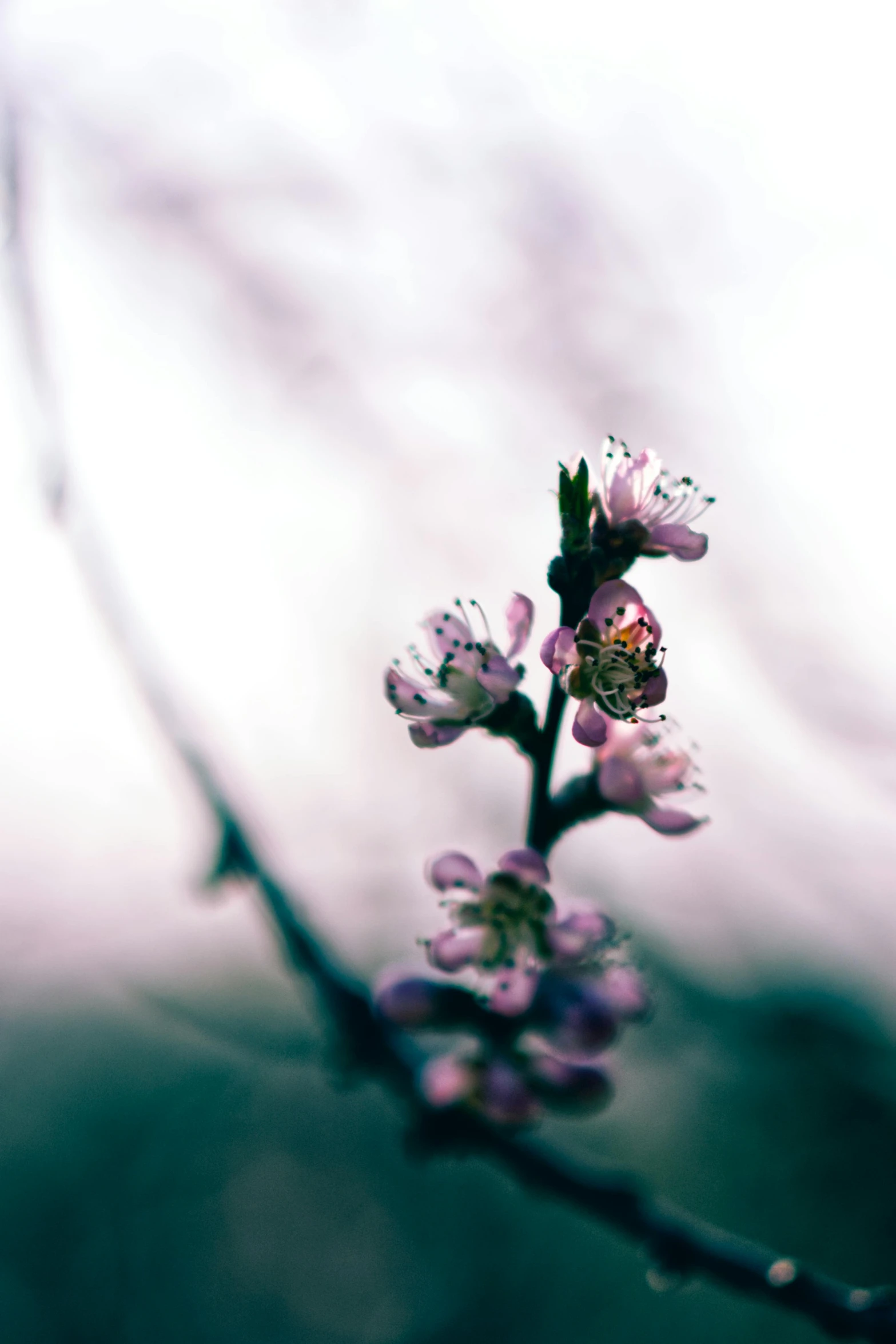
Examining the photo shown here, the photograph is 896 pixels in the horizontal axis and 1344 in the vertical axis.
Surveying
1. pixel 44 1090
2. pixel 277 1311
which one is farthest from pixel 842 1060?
pixel 44 1090

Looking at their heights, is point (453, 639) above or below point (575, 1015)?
above

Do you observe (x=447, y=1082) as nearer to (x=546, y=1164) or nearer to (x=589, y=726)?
(x=546, y=1164)

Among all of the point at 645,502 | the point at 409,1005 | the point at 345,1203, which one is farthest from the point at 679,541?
the point at 345,1203

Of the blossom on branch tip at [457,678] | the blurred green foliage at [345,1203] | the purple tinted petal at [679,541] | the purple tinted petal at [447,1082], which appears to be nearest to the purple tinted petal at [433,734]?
the blossom on branch tip at [457,678]

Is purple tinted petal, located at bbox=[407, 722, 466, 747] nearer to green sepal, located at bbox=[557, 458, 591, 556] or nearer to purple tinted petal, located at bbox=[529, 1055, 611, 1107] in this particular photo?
green sepal, located at bbox=[557, 458, 591, 556]

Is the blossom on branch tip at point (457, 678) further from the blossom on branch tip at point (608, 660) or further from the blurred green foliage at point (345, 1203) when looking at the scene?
the blurred green foliage at point (345, 1203)

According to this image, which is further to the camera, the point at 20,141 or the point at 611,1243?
the point at 611,1243

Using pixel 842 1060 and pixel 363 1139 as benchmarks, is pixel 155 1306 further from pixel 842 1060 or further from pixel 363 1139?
pixel 842 1060
